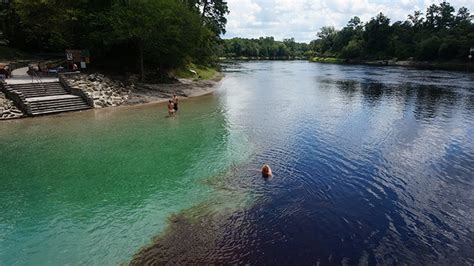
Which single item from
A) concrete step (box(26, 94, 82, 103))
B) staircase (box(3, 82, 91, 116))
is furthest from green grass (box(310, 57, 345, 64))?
staircase (box(3, 82, 91, 116))

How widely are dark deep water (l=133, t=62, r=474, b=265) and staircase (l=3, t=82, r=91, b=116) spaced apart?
1601 centimetres

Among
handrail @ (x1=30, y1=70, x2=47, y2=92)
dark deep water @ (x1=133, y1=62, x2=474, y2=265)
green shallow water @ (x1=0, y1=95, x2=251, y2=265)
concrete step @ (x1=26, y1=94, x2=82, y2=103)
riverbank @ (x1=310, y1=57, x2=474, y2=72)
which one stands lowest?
dark deep water @ (x1=133, y1=62, x2=474, y2=265)

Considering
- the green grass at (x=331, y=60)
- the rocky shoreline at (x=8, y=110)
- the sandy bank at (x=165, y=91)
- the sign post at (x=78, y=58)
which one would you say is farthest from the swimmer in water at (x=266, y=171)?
the green grass at (x=331, y=60)

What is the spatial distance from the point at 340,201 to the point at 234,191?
188 inches

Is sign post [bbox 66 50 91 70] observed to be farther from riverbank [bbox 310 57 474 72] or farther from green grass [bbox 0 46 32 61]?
riverbank [bbox 310 57 474 72]

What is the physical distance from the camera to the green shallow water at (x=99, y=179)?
11.9 meters

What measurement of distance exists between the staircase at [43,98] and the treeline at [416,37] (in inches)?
4369

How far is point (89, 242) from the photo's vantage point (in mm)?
11797

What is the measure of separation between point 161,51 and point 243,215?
35.4 m

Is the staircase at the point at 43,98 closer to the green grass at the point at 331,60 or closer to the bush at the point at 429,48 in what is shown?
the bush at the point at 429,48

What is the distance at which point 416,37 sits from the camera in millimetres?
132125

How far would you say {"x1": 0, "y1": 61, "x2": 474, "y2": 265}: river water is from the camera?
11469 millimetres

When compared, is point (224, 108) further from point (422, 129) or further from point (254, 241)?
point (254, 241)

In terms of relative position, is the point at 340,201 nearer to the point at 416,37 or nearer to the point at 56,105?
the point at 56,105
